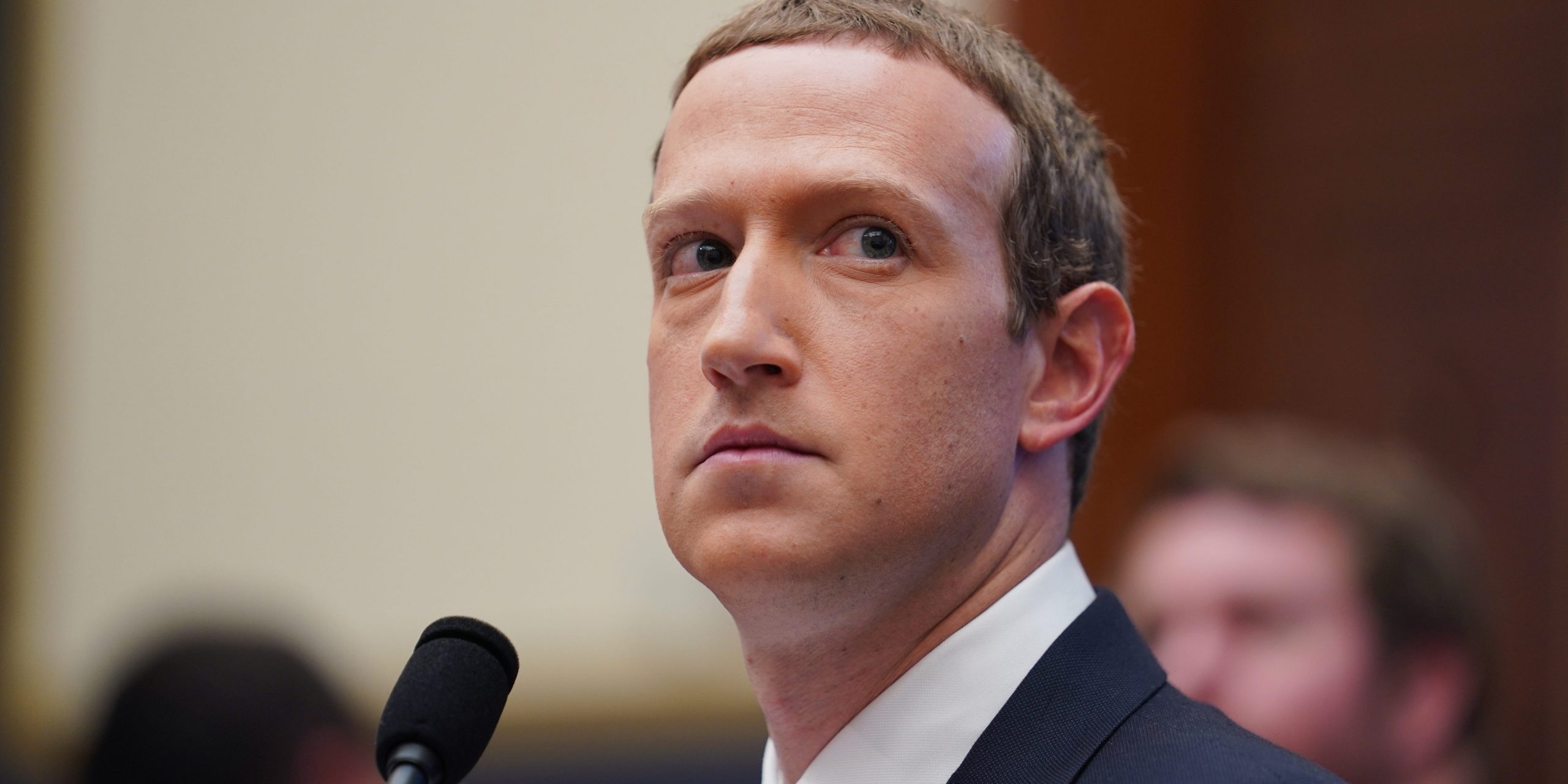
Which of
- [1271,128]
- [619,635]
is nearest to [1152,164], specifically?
[1271,128]

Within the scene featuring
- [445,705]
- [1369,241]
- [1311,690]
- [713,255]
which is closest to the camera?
[445,705]

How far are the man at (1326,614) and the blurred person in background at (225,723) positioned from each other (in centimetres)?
180

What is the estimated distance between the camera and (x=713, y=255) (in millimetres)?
2100

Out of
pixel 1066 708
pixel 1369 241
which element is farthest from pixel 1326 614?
pixel 1369 241

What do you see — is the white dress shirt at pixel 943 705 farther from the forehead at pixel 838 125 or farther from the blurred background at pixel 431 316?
the blurred background at pixel 431 316

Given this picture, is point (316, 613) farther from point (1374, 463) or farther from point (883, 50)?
point (883, 50)

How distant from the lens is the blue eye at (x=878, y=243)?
1989 millimetres

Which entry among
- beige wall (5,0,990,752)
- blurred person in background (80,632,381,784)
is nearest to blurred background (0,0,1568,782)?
beige wall (5,0,990,752)

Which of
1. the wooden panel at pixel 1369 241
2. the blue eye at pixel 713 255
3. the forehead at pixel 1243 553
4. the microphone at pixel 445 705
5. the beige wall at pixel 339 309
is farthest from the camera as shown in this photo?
the beige wall at pixel 339 309

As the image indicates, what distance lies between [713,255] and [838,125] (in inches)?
9.4

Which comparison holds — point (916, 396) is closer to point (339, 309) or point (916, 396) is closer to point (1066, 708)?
point (1066, 708)

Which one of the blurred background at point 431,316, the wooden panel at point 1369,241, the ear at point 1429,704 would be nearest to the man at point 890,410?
the ear at point 1429,704

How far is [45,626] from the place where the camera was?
5500 mm

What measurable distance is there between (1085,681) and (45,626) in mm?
4603
